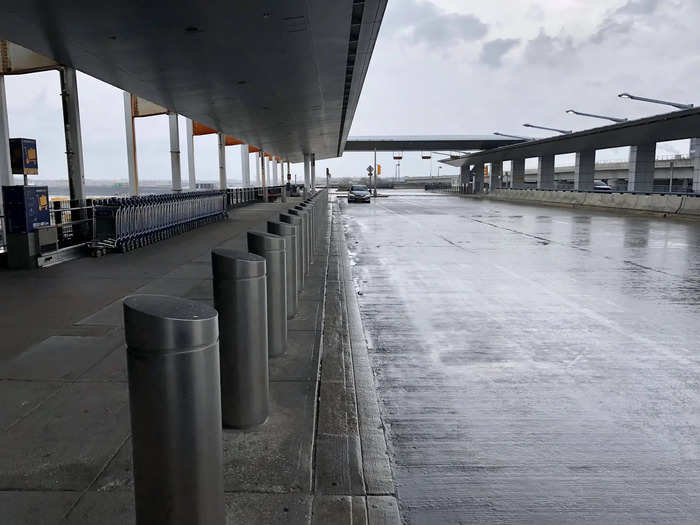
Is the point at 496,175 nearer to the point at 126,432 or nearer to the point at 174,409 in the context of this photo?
the point at 126,432

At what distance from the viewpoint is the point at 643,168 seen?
33656 mm

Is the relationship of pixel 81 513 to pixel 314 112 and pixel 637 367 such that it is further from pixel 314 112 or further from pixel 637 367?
pixel 314 112

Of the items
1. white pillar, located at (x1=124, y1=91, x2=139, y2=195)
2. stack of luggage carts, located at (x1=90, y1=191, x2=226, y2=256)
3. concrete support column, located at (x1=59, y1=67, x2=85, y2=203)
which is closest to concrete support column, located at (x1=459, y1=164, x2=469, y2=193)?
white pillar, located at (x1=124, y1=91, x2=139, y2=195)

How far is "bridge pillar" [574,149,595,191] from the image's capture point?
40.9 metres

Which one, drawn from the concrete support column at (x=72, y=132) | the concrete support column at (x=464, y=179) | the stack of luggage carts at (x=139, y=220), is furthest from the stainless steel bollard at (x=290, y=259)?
the concrete support column at (x=464, y=179)

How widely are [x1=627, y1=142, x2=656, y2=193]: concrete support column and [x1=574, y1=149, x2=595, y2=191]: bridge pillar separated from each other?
6.73 m

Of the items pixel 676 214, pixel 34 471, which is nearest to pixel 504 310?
pixel 34 471

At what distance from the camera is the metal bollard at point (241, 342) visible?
3.89 m

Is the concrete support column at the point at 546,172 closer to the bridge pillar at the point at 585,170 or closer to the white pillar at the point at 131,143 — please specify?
the bridge pillar at the point at 585,170

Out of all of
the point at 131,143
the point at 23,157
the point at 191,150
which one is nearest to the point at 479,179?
the point at 191,150

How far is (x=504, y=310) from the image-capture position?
7828 millimetres

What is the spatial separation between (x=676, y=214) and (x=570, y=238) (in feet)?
42.4

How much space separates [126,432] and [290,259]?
10.5 feet

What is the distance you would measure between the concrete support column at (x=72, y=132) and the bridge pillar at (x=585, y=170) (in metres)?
35.4
